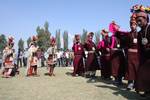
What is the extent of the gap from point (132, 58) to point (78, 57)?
22.9ft

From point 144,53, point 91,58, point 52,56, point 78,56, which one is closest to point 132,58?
point 144,53

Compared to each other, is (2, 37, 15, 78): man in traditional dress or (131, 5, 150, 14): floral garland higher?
(131, 5, 150, 14): floral garland

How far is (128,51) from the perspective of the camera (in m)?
11.1

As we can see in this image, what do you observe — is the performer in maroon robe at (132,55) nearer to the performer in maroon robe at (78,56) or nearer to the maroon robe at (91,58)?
the maroon robe at (91,58)

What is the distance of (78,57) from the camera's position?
58.1 feet

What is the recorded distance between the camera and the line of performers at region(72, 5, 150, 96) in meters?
8.84

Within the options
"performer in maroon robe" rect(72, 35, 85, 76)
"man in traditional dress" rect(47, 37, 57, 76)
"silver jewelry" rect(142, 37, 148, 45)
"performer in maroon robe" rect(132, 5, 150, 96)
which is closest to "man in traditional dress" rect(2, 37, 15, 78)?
"man in traditional dress" rect(47, 37, 57, 76)

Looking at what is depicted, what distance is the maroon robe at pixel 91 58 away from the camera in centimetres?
1572

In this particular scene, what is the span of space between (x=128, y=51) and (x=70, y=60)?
24526mm

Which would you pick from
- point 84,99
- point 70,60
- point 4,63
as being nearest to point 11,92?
point 84,99

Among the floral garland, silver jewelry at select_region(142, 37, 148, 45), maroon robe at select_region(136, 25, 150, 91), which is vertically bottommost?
maroon robe at select_region(136, 25, 150, 91)

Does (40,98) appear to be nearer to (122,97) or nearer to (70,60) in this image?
(122,97)

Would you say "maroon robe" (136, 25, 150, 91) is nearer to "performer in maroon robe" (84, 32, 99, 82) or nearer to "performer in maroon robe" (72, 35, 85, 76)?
"performer in maroon robe" (84, 32, 99, 82)

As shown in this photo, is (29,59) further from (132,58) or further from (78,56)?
(132,58)
